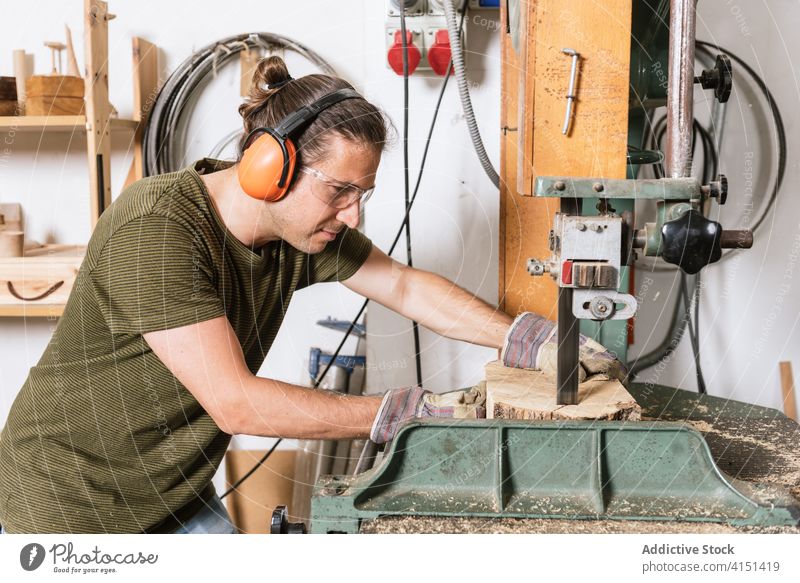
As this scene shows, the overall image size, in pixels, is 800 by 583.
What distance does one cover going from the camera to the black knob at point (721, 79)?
1.36 meters

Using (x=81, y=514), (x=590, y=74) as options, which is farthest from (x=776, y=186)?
(x=81, y=514)

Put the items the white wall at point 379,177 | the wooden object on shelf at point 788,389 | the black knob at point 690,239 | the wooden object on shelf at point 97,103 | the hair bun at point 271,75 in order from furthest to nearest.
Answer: the wooden object on shelf at point 788,389 < the white wall at point 379,177 < the wooden object on shelf at point 97,103 < the hair bun at point 271,75 < the black knob at point 690,239

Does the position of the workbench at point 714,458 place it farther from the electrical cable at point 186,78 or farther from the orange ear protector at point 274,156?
the electrical cable at point 186,78

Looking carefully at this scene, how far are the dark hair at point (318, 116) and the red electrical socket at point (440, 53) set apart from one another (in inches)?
22.5

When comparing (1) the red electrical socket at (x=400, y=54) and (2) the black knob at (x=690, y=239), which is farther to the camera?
(1) the red electrical socket at (x=400, y=54)

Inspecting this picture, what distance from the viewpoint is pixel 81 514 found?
134 centimetres

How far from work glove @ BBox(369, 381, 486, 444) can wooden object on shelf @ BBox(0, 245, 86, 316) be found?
1.12m

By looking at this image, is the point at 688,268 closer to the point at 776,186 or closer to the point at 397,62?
the point at 397,62

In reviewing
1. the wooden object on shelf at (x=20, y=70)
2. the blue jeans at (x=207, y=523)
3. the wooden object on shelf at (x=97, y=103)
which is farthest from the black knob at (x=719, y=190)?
→ the wooden object on shelf at (x=20, y=70)

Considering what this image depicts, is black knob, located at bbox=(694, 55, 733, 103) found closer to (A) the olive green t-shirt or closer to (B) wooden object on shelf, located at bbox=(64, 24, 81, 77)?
(A) the olive green t-shirt

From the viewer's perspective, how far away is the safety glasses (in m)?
1.28

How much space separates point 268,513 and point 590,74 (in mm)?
1831

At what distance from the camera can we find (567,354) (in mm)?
1131

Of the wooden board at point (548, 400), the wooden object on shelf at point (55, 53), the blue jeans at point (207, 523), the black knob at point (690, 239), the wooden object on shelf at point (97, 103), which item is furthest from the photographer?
the wooden object on shelf at point (55, 53)
